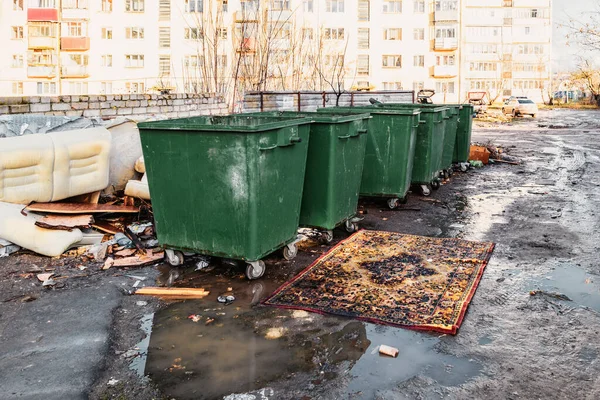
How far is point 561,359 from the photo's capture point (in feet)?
11.3

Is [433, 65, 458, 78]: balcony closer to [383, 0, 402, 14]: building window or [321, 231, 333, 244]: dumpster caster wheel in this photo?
[383, 0, 402, 14]: building window

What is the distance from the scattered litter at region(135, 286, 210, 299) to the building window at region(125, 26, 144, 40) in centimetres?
4254

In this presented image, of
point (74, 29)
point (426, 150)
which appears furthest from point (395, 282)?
point (74, 29)

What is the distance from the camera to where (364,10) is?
159ft

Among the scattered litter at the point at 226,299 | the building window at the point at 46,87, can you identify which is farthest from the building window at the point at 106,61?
the scattered litter at the point at 226,299

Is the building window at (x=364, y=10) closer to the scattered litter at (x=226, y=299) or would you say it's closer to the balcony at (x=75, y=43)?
the balcony at (x=75, y=43)

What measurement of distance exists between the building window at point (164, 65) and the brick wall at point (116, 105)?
97.4 feet

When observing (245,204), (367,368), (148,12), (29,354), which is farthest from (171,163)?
(148,12)

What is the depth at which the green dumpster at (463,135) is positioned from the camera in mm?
12664

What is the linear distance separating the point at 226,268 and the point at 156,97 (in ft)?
28.1

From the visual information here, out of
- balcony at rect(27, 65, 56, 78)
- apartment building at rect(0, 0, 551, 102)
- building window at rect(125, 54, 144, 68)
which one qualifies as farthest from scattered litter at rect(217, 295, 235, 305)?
balcony at rect(27, 65, 56, 78)

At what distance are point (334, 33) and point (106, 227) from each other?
43.2m

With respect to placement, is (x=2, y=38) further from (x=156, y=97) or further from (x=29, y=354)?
(x=29, y=354)

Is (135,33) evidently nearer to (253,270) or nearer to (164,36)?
(164,36)
